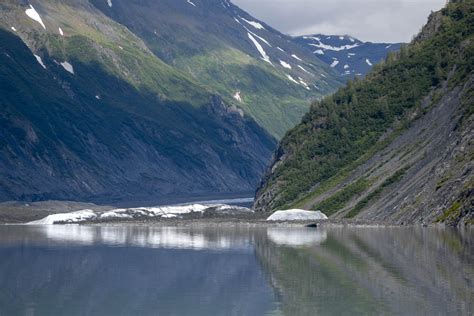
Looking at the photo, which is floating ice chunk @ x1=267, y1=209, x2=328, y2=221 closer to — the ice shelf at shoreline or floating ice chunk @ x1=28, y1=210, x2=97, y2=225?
the ice shelf at shoreline

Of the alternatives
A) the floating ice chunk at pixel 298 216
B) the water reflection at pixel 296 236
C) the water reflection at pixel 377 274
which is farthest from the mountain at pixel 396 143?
the water reflection at pixel 377 274

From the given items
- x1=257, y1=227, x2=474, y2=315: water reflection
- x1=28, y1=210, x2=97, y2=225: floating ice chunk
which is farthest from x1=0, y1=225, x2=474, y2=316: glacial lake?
x1=28, y1=210, x2=97, y2=225: floating ice chunk

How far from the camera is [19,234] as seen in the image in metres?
Result: 116

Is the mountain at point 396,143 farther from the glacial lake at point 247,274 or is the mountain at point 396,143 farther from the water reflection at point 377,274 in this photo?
the water reflection at point 377,274

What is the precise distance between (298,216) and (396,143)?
2189 centimetres

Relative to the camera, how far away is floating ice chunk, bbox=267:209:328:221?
130750 mm

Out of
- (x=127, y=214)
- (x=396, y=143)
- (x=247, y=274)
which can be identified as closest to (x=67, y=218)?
(x=127, y=214)

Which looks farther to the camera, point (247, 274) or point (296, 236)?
point (296, 236)

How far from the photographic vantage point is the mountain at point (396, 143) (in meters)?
112

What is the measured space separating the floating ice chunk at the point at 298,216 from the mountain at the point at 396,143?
9.72ft

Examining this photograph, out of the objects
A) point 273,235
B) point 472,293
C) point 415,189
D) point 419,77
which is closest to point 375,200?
point 415,189

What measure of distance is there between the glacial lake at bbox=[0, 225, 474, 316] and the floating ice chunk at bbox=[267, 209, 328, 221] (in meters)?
25.5

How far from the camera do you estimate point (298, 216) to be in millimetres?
132125

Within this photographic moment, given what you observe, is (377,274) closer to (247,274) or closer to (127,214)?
(247,274)
